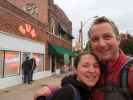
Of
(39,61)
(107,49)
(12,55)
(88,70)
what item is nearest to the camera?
(107,49)

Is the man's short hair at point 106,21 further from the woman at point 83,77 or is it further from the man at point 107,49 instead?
the woman at point 83,77

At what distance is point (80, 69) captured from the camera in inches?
123

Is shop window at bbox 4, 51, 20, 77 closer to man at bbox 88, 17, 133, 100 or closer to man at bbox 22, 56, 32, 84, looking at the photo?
man at bbox 22, 56, 32, 84

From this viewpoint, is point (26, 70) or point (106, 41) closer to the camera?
point (106, 41)

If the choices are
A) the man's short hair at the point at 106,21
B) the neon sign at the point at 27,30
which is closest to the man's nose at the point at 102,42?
the man's short hair at the point at 106,21

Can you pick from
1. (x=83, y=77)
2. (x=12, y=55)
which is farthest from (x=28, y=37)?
(x=83, y=77)

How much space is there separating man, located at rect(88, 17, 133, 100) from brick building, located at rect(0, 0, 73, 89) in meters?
18.4

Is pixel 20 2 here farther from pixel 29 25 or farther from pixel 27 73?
pixel 27 73

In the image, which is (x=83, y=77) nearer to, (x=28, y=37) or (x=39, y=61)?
(x=28, y=37)

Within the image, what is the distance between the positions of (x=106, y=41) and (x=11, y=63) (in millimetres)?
20829

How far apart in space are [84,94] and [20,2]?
29680 millimetres

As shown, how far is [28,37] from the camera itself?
2738 cm

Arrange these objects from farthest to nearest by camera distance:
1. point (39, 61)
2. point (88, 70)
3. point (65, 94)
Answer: point (39, 61)
point (88, 70)
point (65, 94)

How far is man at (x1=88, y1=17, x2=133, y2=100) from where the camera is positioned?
2.91m
